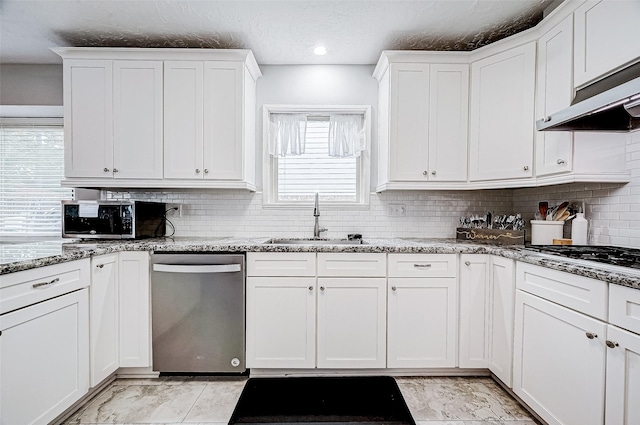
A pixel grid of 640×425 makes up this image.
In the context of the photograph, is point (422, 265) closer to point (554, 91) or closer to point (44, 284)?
point (554, 91)

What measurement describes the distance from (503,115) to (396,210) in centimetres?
108

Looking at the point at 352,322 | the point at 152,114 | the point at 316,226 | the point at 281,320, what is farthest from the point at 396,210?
the point at 152,114

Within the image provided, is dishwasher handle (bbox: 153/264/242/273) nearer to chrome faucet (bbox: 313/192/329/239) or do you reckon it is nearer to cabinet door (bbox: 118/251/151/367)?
cabinet door (bbox: 118/251/151/367)

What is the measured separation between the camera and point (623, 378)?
3.89ft

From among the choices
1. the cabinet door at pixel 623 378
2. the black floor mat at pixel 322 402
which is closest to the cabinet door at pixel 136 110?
the black floor mat at pixel 322 402

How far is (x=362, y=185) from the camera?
282 centimetres

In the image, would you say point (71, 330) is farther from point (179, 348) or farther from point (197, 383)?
point (197, 383)

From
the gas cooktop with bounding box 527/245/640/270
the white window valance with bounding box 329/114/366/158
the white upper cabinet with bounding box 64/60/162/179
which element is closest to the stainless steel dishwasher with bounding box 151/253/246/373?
the white upper cabinet with bounding box 64/60/162/179

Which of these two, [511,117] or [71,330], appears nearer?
[71,330]

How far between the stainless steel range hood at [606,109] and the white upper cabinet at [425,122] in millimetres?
669

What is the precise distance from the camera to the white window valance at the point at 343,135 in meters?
2.78

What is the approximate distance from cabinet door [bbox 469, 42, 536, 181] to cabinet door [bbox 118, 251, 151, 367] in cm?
249

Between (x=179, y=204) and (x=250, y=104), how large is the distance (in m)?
1.08

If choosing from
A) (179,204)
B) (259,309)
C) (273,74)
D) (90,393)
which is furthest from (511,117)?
(90,393)
